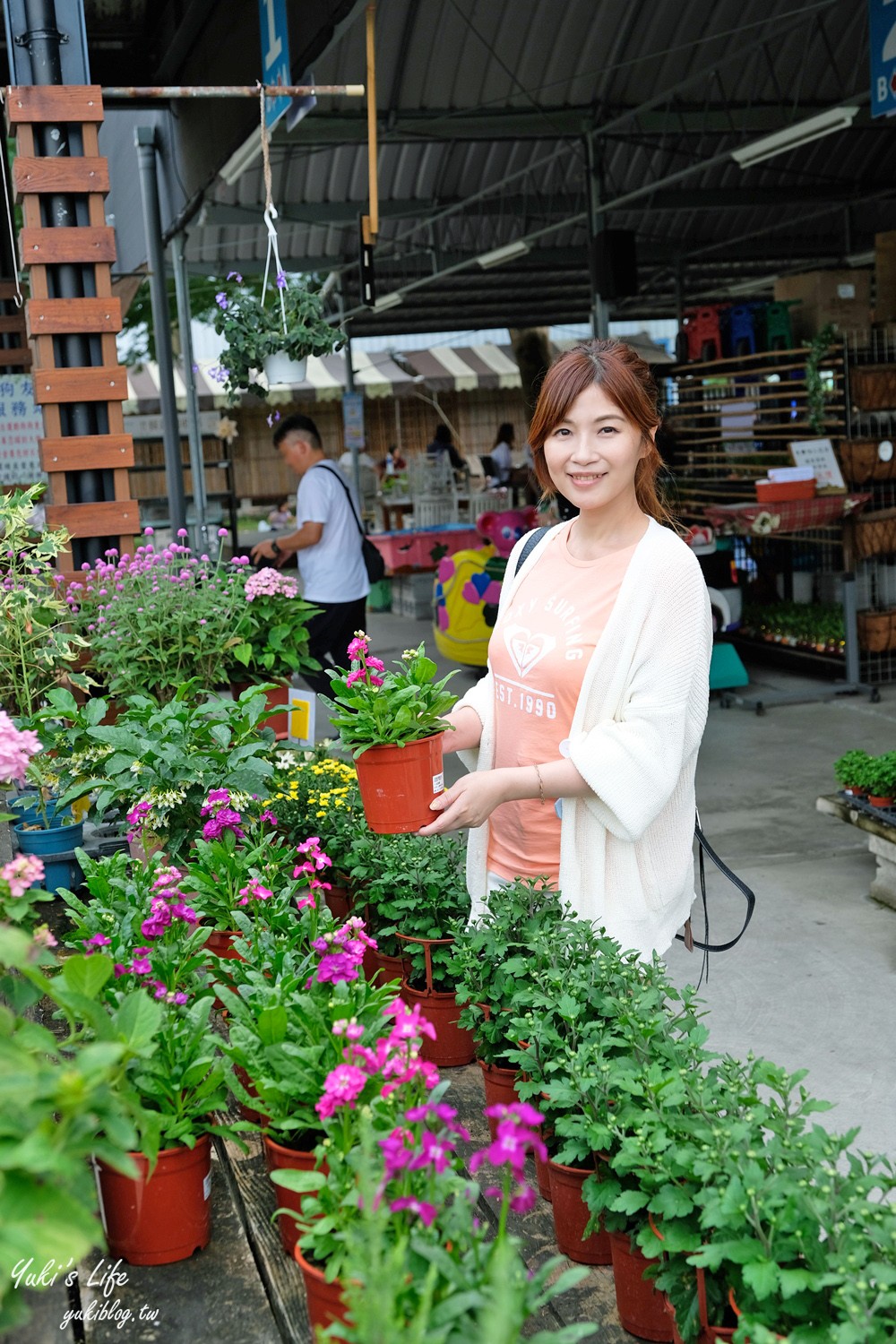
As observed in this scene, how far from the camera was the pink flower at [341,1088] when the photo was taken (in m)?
1.43

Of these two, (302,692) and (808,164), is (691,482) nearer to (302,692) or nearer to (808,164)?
(808,164)

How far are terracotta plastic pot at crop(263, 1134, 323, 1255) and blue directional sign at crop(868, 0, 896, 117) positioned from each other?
22.3 ft

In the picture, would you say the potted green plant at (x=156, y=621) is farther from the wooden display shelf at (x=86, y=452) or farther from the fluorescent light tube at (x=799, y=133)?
the fluorescent light tube at (x=799, y=133)

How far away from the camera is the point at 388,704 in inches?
85.7

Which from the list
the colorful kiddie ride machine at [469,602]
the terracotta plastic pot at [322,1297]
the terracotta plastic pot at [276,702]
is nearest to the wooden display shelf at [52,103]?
the terracotta plastic pot at [276,702]

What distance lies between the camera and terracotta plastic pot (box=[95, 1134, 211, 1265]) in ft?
5.50

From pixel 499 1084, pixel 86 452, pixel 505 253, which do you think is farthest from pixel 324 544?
pixel 505 253

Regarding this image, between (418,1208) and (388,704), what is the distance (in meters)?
1.05

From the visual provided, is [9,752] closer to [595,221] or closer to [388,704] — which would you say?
[388,704]

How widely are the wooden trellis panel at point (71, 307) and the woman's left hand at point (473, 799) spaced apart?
2320 mm

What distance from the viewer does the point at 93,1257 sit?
68.1 inches

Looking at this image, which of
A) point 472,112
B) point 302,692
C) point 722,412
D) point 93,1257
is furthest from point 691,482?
point 93,1257

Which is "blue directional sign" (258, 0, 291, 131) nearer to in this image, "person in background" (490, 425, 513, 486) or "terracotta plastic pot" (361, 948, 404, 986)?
"terracotta plastic pot" (361, 948, 404, 986)

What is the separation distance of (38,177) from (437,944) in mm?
2715
